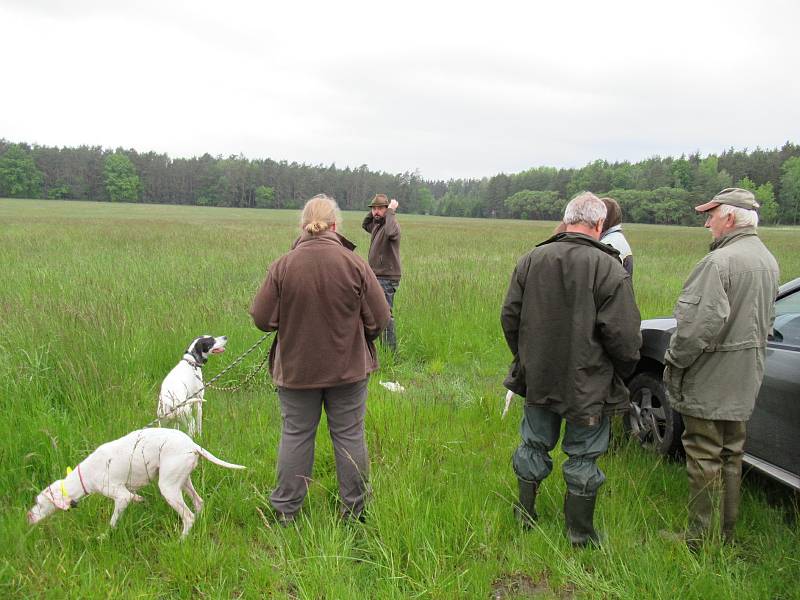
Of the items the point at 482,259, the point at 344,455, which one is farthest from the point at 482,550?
the point at 482,259

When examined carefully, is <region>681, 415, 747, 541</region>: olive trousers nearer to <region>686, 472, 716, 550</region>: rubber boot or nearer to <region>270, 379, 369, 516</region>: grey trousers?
<region>686, 472, 716, 550</region>: rubber boot

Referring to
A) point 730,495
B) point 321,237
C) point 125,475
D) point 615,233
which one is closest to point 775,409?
point 730,495

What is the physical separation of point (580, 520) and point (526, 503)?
32cm

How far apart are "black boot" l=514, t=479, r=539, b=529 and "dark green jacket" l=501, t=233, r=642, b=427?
1.67 feet

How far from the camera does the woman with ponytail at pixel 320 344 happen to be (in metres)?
2.74

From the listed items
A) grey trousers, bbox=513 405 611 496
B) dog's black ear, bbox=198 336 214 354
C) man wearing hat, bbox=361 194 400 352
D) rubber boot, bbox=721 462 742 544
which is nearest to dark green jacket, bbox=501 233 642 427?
grey trousers, bbox=513 405 611 496

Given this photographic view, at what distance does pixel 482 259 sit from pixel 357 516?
1301 cm

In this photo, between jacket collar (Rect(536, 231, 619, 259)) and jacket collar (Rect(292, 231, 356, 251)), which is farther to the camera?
jacket collar (Rect(292, 231, 356, 251))

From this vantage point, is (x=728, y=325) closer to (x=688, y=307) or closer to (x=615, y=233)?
(x=688, y=307)

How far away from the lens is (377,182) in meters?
110

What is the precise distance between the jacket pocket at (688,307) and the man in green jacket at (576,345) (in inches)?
8.6

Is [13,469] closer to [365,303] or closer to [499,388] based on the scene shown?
[365,303]

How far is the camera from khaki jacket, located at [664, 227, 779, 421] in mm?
2582

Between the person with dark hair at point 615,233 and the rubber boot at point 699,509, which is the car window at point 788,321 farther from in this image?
the person with dark hair at point 615,233
